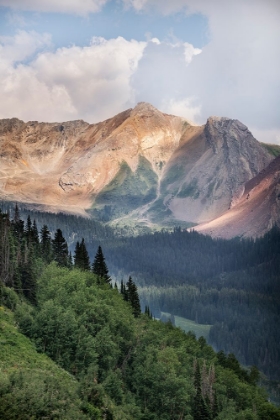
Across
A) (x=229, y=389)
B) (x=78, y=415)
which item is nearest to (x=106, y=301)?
(x=229, y=389)

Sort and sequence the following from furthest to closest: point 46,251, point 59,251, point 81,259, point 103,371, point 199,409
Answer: point 59,251 → point 46,251 → point 81,259 → point 199,409 → point 103,371

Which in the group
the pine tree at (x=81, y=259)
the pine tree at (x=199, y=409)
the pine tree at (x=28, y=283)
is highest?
the pine tree at (x=81, y=259)

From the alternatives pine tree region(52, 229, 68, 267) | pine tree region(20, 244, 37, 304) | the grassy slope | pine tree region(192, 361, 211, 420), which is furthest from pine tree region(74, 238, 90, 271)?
the grassy slope

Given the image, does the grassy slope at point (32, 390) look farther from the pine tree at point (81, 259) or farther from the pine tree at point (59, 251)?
the pine tree at point (59, 251)

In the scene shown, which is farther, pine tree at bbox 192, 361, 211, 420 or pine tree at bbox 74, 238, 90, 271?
pine tree at bbox 74, 238, 90, 271

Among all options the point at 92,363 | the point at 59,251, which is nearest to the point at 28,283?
the point at 92,363

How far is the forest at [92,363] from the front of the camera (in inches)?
2165

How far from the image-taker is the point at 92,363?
254 feet

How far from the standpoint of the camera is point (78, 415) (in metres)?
53.4

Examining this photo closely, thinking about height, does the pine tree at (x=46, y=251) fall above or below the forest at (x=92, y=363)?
above

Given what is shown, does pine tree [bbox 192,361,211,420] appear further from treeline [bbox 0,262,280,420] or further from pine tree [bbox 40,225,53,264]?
pine tree [bbox 40,225,53,264]

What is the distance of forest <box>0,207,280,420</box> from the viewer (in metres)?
55.0

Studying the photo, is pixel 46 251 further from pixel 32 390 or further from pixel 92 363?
pixel 32 390

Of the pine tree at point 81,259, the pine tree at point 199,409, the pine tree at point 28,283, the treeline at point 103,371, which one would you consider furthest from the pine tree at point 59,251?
the pine tree at point 199,409
